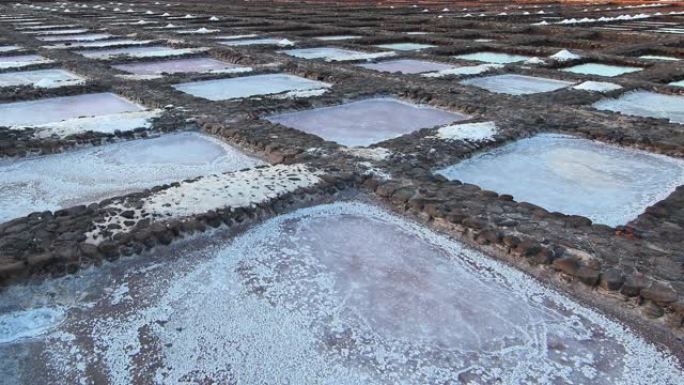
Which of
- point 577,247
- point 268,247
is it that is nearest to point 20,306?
point 268,247

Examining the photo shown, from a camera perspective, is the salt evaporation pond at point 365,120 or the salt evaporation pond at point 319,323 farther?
the salt evaporation pond at point 365,120

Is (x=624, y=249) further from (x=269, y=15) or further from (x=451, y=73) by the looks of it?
(x=269, y=15)

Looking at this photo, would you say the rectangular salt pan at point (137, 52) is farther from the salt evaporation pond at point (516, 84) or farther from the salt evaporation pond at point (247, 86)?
the salt evaporation pond at point (516, 84)

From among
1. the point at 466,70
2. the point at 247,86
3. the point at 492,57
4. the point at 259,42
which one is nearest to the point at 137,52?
the point at 259,42

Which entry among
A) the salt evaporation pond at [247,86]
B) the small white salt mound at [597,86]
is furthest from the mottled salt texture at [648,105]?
the salt evaporation pond at [247,86]

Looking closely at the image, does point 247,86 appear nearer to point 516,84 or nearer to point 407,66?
point 407,66

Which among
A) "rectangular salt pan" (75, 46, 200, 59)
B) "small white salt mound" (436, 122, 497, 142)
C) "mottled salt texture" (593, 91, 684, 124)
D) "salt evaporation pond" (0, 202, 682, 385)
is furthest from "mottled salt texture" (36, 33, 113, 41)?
"salt evaporation pond" (0, 202, 682, 385)

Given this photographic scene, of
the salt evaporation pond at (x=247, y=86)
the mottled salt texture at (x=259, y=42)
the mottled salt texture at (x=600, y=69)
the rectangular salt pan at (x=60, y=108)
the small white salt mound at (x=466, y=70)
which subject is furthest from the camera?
the mottled salt texture at (x=259, y=42)
